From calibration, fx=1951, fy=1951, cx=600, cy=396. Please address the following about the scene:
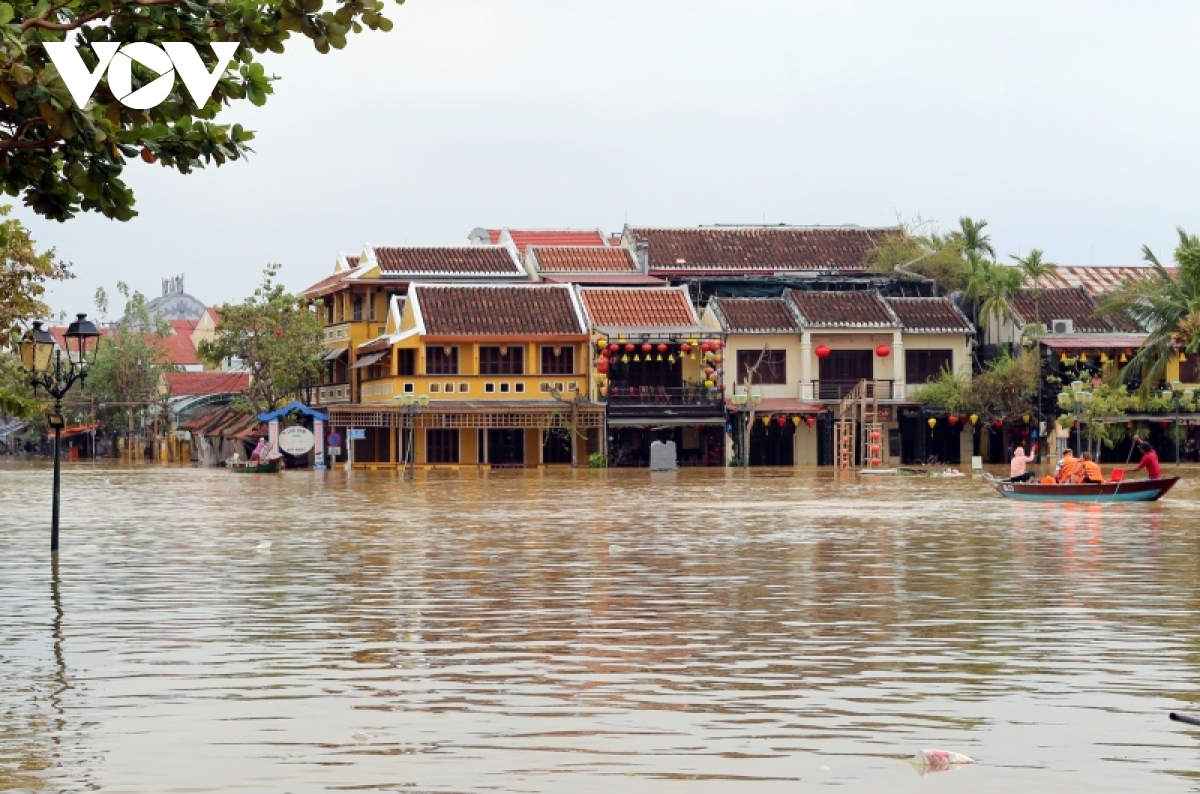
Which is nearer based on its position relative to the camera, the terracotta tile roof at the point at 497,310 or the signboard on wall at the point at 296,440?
the terracotta tile roof at the point at 497,310

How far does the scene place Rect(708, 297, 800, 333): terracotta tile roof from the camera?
7162cm

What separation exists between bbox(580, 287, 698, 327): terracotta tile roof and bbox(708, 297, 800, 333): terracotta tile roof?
4.30 feet

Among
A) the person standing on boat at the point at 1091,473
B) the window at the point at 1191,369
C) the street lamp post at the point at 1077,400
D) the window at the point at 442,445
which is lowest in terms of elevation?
the person standing on boat at the point at 1091,473

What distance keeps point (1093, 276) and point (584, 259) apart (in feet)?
67.6

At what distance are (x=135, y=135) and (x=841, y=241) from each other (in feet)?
231

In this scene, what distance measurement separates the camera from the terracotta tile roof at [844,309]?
7181 centimetres

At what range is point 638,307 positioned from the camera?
2822 inches

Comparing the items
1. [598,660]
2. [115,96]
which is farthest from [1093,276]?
[115,96]

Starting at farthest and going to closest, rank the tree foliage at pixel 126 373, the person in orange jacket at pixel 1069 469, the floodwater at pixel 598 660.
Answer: the tree foliage at pixel 126 373 < the person in orange jacket at pixel 1069 469 < the floodwater at pixel 598 660

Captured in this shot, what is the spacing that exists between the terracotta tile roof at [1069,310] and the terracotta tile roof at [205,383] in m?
43.6

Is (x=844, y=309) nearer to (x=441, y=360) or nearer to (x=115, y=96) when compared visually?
(x=441, y=360)

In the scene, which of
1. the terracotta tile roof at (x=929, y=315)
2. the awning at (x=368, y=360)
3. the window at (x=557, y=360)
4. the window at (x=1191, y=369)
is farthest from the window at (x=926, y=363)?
the awning at (x=368, y=360)

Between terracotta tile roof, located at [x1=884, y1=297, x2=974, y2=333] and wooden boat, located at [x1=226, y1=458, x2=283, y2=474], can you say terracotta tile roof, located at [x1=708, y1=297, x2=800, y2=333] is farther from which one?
wooden boat, located at [x1=226, y1=458, x2=283, y2=474]

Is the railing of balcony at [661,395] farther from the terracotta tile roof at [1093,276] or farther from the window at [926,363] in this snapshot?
the terracotta tile roof at [1093,276]
